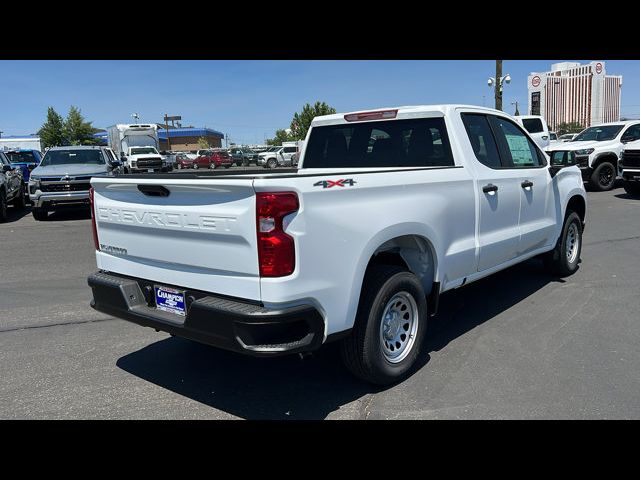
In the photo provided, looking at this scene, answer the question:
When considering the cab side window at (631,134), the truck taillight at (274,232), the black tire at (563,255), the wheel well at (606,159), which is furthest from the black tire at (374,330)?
the cab side window at (631,134)

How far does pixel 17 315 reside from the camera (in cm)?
564

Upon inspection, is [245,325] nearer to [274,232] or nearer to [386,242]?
[274,232]

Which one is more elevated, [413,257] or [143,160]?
[143,160]

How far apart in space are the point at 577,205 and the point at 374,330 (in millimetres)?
4523

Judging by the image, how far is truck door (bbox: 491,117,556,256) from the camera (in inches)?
209

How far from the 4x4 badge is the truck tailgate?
41 centimetres

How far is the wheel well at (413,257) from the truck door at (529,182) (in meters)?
1.58

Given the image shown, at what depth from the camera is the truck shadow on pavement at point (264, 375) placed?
3.60 meters

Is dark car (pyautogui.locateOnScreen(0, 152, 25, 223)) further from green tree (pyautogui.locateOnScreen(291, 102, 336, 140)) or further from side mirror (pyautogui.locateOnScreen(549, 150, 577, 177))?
green tree (pyautogui.locateOnScreen(291, 102, 336, 140))

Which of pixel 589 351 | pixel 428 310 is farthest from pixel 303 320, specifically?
pixel 589 351

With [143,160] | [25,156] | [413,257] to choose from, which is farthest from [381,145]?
[143,160]

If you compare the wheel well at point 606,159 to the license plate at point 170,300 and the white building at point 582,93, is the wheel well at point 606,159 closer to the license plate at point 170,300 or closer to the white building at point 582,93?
the license plate at point 170,300

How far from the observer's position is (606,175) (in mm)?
16172
